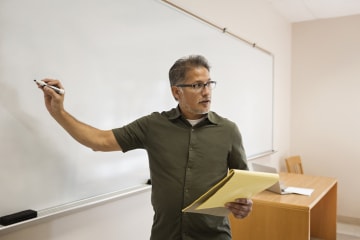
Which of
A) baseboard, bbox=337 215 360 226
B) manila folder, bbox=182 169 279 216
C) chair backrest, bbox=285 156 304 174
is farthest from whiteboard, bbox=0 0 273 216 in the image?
baseboard, bbox=337 215 360 226

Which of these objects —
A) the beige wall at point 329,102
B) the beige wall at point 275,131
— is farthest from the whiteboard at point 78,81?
the beige wall at point 329,102

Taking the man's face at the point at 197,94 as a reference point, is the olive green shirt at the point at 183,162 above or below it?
below

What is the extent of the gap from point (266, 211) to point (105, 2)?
5.93 feet

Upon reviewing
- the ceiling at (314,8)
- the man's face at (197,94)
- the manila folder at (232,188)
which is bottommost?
the manila folder at (232,188)

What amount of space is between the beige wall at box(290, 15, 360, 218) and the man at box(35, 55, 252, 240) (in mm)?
3432

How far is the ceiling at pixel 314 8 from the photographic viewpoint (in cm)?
381

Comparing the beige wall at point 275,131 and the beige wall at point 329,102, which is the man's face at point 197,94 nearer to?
the beige wall at point 275,131

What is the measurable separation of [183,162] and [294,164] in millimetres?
3187

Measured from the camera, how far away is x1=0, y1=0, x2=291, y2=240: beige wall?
1.51 meters

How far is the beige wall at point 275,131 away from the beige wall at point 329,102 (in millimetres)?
170

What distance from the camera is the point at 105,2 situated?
165 cm

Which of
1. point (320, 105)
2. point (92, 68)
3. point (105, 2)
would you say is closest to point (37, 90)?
point (92, 68)

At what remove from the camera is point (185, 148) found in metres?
1.37

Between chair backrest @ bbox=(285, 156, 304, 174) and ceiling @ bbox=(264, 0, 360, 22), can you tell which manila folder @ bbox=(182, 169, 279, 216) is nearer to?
chair backrest @ bbox=(285, 156, 304, 174)
